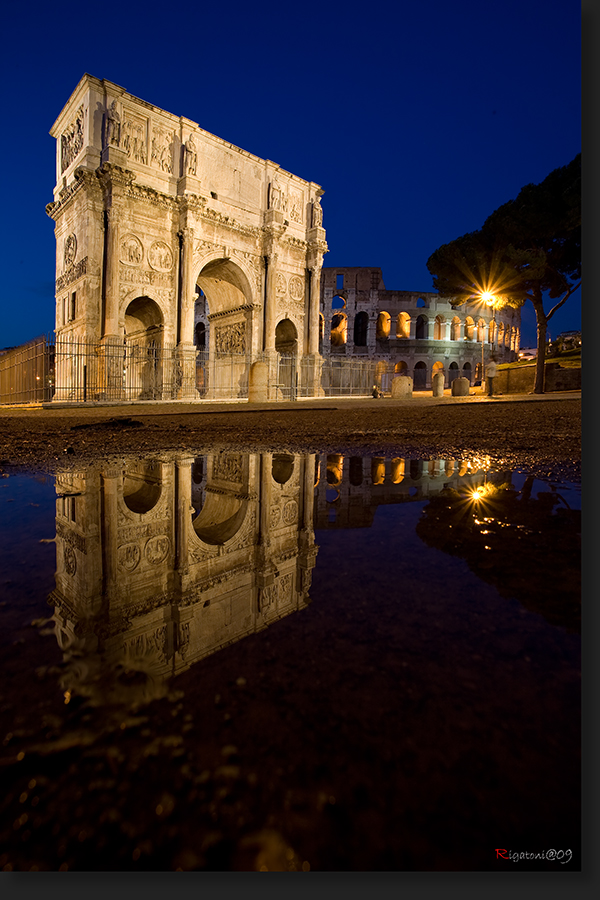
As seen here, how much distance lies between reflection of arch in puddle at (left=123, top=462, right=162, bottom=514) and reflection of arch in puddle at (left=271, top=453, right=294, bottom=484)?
0.56 meters

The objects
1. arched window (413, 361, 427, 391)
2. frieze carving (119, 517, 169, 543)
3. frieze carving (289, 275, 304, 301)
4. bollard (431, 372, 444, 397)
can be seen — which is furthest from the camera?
arched window (413, 361, 427, 391)

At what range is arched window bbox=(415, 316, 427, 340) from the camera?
130ft

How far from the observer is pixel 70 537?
3.93 ft

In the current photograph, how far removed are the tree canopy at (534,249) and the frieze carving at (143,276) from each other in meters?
14.0

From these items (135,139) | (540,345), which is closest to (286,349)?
(135,139)

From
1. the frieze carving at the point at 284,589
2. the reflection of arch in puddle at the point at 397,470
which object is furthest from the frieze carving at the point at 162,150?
the frieze carving at the point at 284,589

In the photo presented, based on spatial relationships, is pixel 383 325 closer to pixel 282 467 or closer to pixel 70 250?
pixel 70 250

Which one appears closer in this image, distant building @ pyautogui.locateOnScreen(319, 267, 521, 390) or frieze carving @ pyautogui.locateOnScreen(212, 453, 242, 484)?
frieze carving @ pyautogui.locateOnScreen(212, 453, 242, 484)

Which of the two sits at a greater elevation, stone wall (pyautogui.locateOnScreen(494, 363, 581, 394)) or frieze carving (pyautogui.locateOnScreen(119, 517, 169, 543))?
stone wall (pyautogui.locateOnScreen(494, 363, 581, 394))

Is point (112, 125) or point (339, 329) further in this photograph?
point (339, 329)

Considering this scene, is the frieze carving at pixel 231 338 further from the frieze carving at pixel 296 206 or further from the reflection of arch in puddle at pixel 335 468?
the reflection of arch in puddle at pixel 335 468

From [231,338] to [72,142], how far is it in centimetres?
914

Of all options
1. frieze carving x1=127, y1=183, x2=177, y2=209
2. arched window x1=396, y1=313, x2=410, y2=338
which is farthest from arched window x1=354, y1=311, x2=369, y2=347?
frieze carving x1=127, y1=183, x2=177, y2=209

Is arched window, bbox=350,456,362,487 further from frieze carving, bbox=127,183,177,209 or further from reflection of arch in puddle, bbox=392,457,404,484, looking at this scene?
frieze carving, bbox=127,183,177,209
